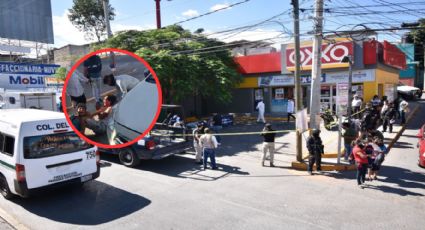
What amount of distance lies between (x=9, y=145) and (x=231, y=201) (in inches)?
200

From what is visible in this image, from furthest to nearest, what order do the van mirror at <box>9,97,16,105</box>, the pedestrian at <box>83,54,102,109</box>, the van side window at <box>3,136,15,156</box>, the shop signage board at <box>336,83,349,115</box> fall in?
the van mirror at <box>9,97,16,105</box> → the shop signage board at <box>336,83,349,115</box> → the van side window at <box>3,136,15,156</box> → the pedestrian at <box>83,54,102,109</box>

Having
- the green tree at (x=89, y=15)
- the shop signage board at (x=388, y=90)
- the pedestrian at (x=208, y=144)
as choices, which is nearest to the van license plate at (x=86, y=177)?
the pedestrian at (x=208, y=144)

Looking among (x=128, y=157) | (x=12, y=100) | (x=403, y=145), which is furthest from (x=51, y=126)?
(x=403, y=145)

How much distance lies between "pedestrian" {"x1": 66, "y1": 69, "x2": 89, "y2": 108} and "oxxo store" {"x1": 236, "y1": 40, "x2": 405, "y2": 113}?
57.9 feet

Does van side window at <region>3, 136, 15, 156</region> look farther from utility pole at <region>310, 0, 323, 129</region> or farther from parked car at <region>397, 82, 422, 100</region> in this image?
parked car at <region>397, 82, 422, 100</region>

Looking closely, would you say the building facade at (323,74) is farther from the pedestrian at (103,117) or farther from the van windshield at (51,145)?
the pedestrian at (103,117)

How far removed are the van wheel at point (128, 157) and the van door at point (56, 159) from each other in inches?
91.4

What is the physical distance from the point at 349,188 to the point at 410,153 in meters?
5.03

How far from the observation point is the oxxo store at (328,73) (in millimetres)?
17781

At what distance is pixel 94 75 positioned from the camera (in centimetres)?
242

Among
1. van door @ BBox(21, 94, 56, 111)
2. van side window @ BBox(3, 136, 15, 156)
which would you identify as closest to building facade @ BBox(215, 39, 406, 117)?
van door @ BBox(21, 94, 56, 111)

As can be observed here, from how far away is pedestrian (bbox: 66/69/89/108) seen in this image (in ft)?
7.88

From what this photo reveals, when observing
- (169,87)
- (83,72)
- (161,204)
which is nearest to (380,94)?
(169,87)

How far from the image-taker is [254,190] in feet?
26.0
